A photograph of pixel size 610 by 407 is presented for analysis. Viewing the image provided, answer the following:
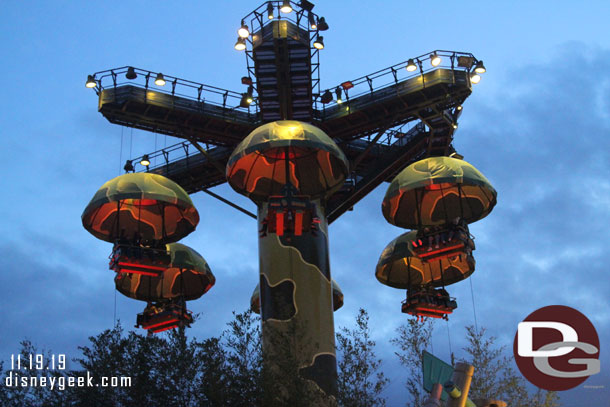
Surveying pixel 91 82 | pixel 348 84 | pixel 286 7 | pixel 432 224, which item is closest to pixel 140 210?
pixel 91 82

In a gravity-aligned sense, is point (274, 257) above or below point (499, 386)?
above

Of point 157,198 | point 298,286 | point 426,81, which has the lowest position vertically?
point 298,286

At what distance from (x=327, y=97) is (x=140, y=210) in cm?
769

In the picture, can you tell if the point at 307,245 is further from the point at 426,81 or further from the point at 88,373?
the point at 88,373

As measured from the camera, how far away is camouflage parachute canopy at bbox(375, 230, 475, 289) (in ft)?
90.8

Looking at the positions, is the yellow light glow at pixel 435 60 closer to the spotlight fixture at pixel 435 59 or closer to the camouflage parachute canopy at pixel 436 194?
the spotlight fixture at pixel 435 59

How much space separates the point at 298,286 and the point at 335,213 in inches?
215

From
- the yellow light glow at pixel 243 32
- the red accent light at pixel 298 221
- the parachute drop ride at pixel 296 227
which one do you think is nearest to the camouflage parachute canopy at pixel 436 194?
the parachute drop ride at pixel 296 227

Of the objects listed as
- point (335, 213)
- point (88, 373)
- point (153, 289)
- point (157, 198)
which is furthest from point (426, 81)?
point (88, 373)

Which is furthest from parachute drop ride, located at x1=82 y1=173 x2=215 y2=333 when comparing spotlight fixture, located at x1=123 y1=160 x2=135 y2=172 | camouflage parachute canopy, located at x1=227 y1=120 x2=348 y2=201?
spotlight fixture, located at x1=123 y1=160 x2=135 y2=172

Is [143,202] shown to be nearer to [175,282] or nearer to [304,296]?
[175,282]

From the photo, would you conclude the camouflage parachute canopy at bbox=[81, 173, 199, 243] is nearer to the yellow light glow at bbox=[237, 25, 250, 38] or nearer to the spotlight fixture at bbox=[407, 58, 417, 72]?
the yellow light glow at bbox=[237, 25, 250, 38]

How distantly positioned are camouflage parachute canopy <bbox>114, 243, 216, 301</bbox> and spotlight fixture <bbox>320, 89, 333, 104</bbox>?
281 inches

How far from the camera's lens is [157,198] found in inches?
904
